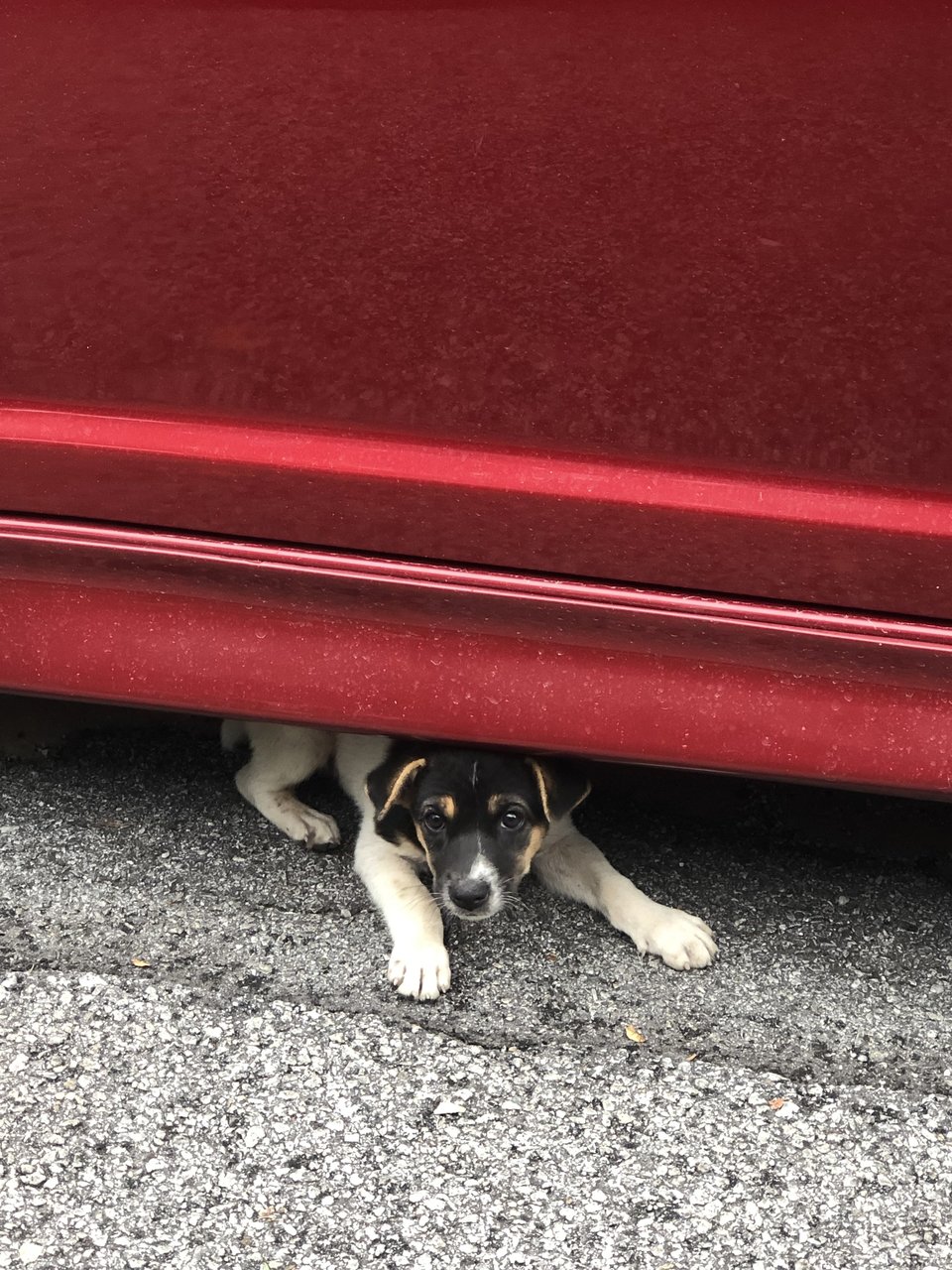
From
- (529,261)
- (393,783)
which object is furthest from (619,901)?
(529,261)

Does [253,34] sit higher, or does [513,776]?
[253,34]

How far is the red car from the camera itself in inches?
86.9

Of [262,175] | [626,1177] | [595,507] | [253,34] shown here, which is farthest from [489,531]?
[626,1177]

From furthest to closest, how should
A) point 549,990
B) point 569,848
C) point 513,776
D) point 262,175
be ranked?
point 569,848
point 513,776
point 549,990
point 262,175

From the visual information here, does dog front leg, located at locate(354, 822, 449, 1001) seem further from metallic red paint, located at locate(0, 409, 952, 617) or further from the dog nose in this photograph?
metallic red paint, located at locate(0, 409, 952, 617)

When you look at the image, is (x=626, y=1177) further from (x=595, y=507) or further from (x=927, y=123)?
(x=927, y=123)

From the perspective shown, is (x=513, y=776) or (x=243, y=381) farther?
(x=513, y=776)

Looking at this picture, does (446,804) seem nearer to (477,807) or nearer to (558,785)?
(477,807)

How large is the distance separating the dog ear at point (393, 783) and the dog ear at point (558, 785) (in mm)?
243

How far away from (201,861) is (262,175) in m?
1.49

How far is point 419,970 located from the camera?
276 cm

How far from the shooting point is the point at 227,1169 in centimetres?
224

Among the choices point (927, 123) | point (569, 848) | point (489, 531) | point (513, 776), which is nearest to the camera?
point (927, 123)

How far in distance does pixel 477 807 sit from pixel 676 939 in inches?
18.8
